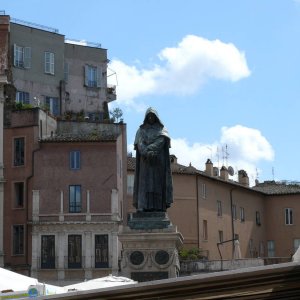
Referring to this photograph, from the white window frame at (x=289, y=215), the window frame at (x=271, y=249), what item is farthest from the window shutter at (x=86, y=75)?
the window frame at (x=271, y=249)

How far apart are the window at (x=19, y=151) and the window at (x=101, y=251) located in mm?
7424

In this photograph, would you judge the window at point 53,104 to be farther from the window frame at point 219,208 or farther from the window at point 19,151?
the window frame at point 219,208

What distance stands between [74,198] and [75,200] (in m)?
0.17

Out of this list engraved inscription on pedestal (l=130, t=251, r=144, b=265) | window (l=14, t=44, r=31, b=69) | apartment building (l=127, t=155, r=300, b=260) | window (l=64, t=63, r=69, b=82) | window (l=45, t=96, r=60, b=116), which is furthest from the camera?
apartment building (l=127, t=155, r=300, b=260)

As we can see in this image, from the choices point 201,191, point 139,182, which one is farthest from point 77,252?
point 139,182

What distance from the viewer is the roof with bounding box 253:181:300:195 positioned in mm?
83625

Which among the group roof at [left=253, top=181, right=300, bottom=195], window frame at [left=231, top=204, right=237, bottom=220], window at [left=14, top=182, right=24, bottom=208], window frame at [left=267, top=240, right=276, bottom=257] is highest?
roof at [left=253, top=181, right=300, bottom=195]

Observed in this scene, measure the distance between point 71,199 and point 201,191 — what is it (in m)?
16.6

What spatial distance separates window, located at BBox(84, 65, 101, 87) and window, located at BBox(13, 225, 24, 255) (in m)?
15.5

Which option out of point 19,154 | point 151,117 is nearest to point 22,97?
point 19,154

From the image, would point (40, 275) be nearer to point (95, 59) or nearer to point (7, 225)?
point (7, 225)

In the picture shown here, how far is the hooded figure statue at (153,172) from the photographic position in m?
18.4

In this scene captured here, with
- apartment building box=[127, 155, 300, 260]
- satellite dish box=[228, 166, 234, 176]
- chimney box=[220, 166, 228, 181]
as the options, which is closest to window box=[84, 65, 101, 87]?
apartment building box=[127, 155, 300, 260]

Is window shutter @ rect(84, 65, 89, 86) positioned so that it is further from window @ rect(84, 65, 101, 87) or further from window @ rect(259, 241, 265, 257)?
window @ rect(259, 241, 265, 257)
